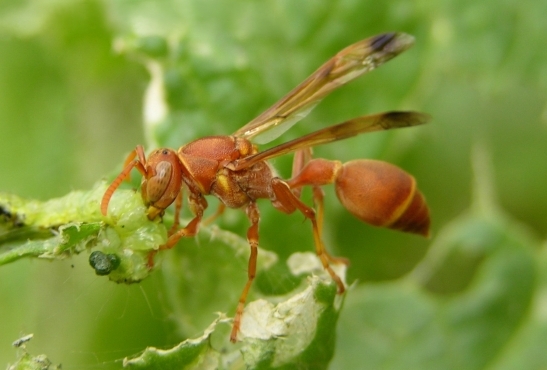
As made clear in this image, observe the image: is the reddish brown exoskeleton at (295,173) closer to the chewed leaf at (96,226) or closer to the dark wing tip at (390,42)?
the dark wing tip at (390,42)

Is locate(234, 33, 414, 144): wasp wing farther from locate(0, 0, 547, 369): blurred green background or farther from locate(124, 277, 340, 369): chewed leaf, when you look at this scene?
locate(124, 277, 340, 369): chewed leaf

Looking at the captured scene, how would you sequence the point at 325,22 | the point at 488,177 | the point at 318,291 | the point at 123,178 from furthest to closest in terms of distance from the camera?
the point at 488,177, the point at 325,22, the point at 123,178, the point at 318,291

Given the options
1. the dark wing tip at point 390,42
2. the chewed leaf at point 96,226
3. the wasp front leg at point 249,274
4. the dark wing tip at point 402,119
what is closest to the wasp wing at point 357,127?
the dark wing tip at point 402,119

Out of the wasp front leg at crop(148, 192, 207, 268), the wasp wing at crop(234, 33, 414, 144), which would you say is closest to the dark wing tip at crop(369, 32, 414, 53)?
the wasp wing at crop(234, 33, 414, 144)

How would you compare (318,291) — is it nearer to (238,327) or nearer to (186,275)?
(238,327)

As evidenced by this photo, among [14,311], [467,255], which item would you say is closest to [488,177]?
[467,255]

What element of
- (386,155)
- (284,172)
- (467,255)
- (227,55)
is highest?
(227,55)
